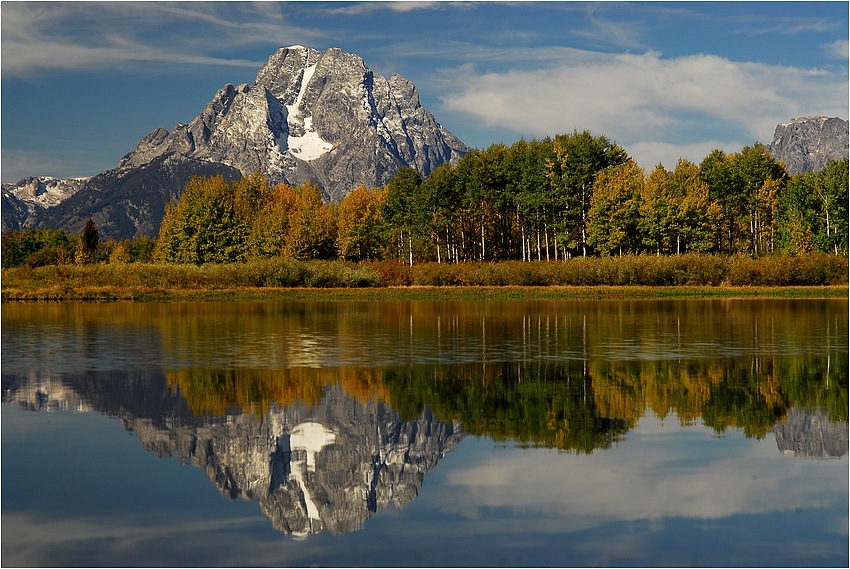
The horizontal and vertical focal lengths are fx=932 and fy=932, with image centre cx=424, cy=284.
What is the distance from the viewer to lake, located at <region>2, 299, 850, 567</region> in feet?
41.5

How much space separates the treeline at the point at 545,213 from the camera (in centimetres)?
9938

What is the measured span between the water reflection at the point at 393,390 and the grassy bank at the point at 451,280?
3473 centimetres

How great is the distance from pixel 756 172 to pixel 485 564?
107 metres

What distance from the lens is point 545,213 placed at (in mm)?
104250

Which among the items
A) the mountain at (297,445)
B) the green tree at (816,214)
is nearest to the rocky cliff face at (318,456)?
the mountain at (297,445)

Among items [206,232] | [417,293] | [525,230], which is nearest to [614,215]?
[525,230]

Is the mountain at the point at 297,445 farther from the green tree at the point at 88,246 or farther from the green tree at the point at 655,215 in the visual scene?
the green tree at the point at 88,246

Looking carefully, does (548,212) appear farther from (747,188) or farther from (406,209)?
(747,188)

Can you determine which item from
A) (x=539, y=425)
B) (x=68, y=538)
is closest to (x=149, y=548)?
(x=68, y=538)

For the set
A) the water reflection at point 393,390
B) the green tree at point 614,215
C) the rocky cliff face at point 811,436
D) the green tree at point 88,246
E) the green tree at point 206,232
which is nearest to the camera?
the water reflection at point 393,390

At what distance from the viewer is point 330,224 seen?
119 meters

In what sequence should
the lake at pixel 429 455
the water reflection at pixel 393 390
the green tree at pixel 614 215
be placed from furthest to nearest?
the green tree at pixel 614 215 < the water reflection at pixel 393 390 < the lake at pixel 429 455

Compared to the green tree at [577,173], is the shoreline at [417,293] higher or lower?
lower

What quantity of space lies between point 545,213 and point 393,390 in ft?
268
